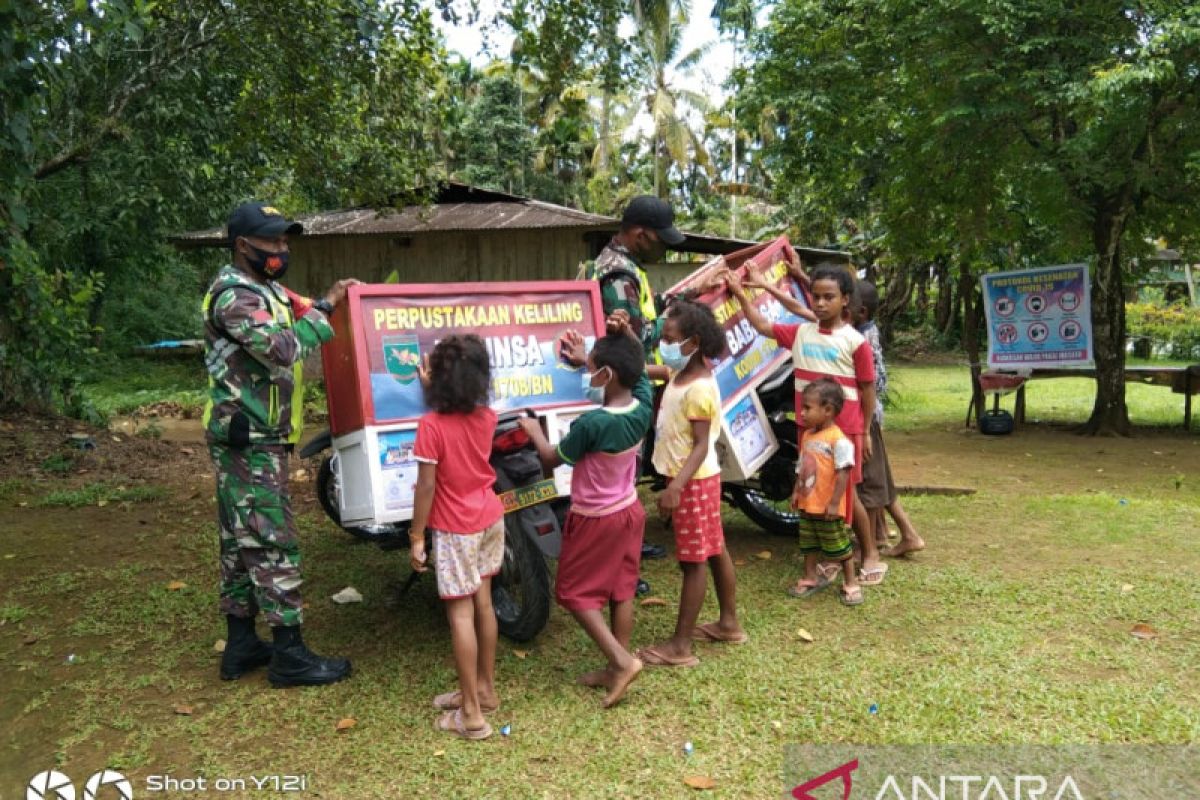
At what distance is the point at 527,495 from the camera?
3.75 meters

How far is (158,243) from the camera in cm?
1531

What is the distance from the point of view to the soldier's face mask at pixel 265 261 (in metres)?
3.50

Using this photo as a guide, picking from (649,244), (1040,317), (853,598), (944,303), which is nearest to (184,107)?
(649,244)

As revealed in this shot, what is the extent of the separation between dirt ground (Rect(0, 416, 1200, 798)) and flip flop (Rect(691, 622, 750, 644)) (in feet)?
6.68

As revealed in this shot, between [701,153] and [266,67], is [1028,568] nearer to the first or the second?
[266,67]

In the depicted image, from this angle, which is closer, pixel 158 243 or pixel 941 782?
pixel 941 782

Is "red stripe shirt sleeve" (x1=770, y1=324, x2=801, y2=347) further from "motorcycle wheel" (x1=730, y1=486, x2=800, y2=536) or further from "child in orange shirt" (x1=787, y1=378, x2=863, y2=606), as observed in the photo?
"motorcycle wheel" (x1=730, y1=486, x2=800, y2=536)

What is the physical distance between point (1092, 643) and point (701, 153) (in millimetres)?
30945

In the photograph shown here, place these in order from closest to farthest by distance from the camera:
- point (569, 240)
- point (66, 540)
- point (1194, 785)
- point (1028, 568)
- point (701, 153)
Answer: point (1194, 785) → point (1028, 568) → point (66, 540) → point (569, 240) → point (701, 153)

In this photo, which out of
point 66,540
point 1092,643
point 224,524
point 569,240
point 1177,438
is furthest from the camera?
point 569,240

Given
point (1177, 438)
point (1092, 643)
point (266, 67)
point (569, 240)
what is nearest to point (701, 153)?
point (569, 240)

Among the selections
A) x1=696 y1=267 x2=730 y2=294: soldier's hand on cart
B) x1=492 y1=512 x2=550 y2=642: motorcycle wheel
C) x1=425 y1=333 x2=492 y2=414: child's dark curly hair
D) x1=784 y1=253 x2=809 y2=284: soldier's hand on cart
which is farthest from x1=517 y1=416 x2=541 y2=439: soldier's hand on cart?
x1=784 y1=253 x2=809 y2=284: soldier's hand on cart

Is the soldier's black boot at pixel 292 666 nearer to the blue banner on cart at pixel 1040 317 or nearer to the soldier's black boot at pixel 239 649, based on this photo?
the soldier's black boot at pixel 239 649

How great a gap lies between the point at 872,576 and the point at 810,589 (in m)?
0.37
